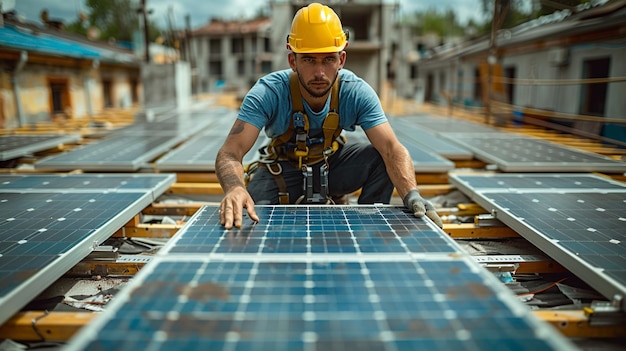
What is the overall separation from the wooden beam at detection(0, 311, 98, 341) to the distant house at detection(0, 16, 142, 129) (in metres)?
9.81

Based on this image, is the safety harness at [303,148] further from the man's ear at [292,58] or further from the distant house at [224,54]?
the distant house at [224,54]

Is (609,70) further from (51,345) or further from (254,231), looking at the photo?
(51,345)

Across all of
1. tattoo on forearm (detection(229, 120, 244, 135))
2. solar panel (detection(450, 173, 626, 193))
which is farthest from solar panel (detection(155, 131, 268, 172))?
solar panel (detection(450, 173, 626, 193))

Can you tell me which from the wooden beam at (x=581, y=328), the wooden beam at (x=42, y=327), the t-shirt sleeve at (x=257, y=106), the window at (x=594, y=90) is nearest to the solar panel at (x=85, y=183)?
the t-shirt sleeve at (x=257, y=106)

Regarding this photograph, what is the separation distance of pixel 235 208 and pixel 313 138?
1353 mm

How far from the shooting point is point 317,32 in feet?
9.89

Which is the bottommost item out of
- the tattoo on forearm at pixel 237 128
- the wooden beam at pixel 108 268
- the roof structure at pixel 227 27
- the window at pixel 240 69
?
the wooden beam at pixel 108 268

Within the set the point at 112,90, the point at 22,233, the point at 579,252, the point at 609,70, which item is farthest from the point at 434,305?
the point at 112,90

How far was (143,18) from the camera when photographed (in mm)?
13062

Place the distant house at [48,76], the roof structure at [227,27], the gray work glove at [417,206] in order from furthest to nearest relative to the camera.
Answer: the roof structure at [227,27] → the distant house at [48,76] → the gray work glove at [417,206]

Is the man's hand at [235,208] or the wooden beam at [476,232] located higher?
the man's hand at [235,208]

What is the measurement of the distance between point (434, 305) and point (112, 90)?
20.3 meters

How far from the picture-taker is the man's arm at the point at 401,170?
280 cm

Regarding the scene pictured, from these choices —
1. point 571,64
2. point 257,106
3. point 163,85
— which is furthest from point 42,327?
point 163,85
